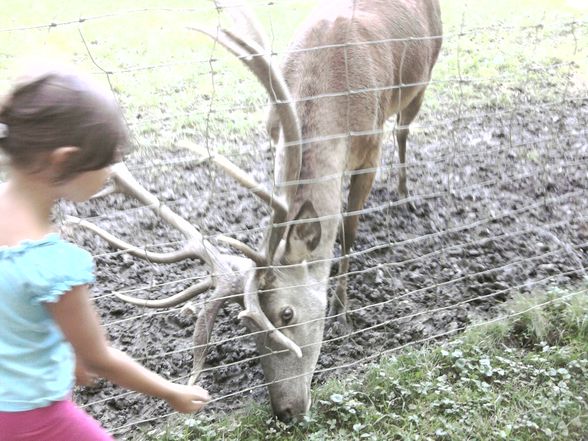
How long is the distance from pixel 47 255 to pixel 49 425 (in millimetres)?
510

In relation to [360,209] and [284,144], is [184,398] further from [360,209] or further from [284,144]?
[360,209]

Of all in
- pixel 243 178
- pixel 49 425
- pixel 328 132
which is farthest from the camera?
pixel 328 132

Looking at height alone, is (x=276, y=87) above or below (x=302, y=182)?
above

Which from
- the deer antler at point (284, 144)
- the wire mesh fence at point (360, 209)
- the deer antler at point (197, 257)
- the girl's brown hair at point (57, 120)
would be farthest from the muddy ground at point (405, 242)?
the girl's brown hair at point (57, 120)

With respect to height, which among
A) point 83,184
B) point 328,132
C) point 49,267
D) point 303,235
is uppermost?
point 83,184

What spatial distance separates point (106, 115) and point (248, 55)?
1262 mm

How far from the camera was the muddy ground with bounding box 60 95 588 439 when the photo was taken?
370 centimetres

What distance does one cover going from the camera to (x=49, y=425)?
179 centimetres

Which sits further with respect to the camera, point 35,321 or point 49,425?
point 49,425

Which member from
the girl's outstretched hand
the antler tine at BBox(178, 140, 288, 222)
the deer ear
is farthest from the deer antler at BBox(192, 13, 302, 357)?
the girl's outstretched hand

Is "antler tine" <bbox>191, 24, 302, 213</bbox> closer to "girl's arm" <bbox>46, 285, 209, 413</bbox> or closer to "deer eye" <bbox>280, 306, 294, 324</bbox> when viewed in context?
"deer eye" <bbox>280, 306, 294, 324</bbox>

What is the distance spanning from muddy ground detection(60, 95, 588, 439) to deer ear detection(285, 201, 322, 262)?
1.19 feet

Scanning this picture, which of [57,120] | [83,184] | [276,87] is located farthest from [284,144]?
[57,120]

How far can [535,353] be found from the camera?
369cm
